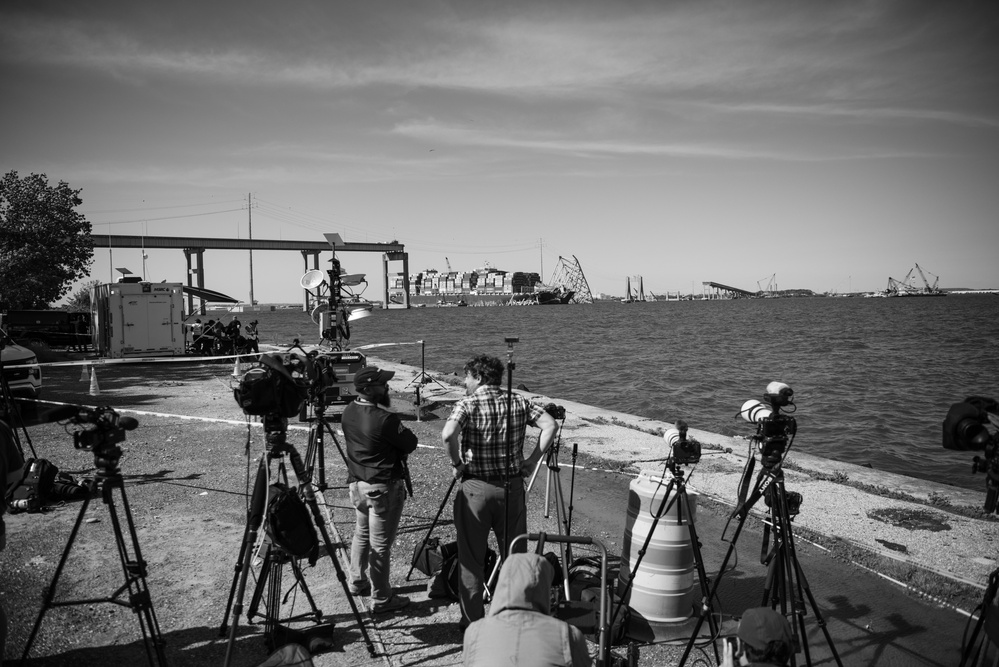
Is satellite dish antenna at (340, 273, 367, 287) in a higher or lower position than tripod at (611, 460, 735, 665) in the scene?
higher

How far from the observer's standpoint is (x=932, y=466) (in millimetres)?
13914

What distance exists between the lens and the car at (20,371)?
39.0 feet

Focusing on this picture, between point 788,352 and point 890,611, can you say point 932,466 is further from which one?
point 788,352

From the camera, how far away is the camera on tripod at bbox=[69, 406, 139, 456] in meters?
3.76

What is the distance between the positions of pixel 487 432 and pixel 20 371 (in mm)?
11773

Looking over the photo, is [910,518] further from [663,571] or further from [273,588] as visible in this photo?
[273,588]

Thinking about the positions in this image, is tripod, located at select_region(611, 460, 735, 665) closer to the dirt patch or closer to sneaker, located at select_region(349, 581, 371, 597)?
sneaker, located at select_region(349, 581, 371, 597)

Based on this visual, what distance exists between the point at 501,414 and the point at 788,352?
42196 mm

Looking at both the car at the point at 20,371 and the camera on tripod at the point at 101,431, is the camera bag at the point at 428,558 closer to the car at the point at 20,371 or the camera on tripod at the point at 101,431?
the camera on tripod at the point at 101,431

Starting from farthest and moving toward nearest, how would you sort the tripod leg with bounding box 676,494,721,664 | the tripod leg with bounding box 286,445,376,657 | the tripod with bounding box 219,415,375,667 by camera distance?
the tripod leg with bounding box 676,494,721,664
the tripod leg with bounding box 286,445,376,657
the tripod with bounding box 219,415,375,667

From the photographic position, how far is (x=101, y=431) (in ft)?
12.5

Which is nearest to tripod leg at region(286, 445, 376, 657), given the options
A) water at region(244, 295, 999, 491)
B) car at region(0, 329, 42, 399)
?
water at region(244, 295, 999, 491)


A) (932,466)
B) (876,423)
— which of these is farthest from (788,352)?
(932,466)

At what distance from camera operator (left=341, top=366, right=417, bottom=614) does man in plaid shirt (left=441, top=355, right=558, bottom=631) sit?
0.53 m
